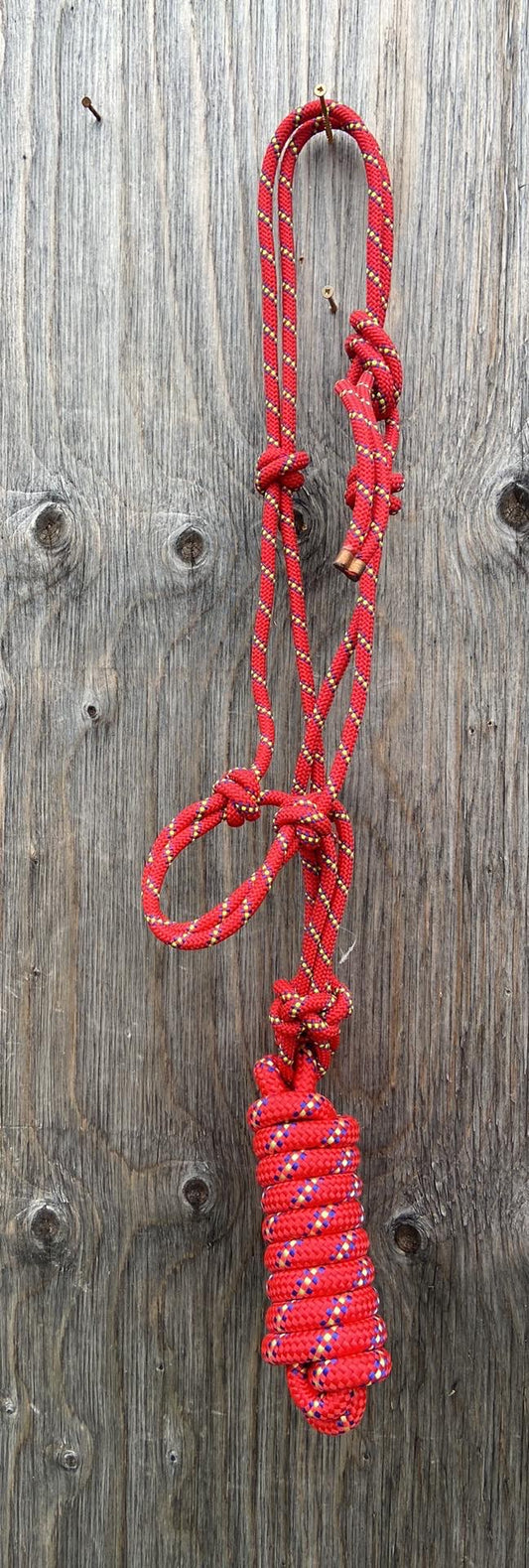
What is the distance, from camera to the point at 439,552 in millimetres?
890

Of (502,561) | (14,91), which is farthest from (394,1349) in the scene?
(14,91)

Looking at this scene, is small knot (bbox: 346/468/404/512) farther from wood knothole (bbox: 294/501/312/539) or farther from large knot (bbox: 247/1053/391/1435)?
large knot (bbox: 247/1053/391/1435)

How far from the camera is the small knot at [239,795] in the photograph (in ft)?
2.52

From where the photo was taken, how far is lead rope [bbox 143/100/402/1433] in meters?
0.74

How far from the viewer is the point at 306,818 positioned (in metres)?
0.78

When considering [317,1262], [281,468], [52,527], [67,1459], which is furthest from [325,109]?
[67,1459]

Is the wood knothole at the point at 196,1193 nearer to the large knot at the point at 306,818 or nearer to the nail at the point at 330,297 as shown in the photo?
the large knot at the point at 306,818

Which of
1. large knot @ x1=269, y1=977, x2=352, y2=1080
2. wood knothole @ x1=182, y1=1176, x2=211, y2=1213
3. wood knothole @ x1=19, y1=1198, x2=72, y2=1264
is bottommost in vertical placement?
wood knothole @ x1=19, y1=1198, x2=72, y2=1264

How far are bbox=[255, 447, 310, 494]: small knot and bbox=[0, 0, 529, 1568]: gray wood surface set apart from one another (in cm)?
6

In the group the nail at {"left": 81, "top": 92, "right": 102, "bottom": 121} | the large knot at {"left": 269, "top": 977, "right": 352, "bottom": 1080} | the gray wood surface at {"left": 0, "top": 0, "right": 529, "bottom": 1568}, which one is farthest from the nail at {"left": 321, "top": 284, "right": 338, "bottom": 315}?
the large knot at {"left": 269, "top": 977, "right": 352, "bottom": 1080}

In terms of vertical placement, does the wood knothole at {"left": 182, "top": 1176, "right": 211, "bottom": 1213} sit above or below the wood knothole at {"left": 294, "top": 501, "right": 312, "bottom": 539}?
below

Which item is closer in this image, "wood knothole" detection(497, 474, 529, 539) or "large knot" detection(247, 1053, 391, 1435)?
"large knot" detection(247, 1053, 391, 1435)

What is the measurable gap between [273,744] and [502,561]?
25cm

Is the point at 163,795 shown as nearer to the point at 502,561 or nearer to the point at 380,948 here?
the point at 380,948
